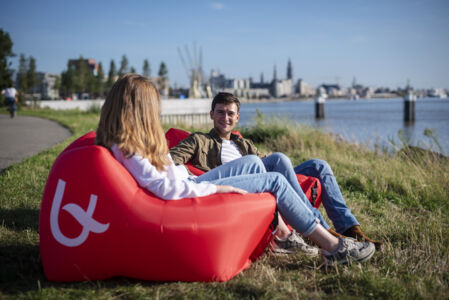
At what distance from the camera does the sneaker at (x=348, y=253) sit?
2.60 metres

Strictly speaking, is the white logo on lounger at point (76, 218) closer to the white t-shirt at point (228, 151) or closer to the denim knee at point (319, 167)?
the white t-shirt at point (228, 151)

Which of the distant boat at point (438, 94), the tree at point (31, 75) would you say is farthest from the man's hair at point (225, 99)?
the distant boat at point (438, 94)

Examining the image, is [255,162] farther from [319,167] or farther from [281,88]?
[281,88]

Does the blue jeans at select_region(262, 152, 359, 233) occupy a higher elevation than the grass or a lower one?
higher

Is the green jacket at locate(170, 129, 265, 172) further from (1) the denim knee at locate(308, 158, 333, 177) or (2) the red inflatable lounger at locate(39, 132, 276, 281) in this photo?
(2) the red inflatable lounger at locate(39, 132, 276, 281)

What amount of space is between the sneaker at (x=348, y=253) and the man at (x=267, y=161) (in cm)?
23

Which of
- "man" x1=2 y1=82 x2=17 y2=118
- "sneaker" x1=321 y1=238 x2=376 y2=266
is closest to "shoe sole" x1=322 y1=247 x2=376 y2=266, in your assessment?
"sneaker" x1=321 y1=238 x2=376 y2=266

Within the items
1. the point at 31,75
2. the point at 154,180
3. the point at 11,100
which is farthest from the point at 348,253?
the point at 31,75

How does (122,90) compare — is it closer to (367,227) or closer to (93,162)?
(93,162)

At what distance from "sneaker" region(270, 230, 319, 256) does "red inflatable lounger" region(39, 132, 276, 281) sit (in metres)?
0.63

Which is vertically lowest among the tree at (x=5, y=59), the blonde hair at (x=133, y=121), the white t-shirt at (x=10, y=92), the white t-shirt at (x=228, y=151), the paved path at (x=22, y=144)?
the paved path at (x=22, y=144)

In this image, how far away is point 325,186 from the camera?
321cm

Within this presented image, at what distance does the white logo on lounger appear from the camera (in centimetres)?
222

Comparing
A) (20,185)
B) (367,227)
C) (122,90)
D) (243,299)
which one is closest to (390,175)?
(367,227)
